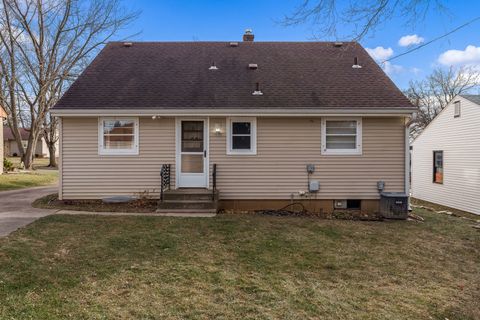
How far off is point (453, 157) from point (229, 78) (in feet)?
41.2

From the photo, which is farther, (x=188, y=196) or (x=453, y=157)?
(x=453, y=157)

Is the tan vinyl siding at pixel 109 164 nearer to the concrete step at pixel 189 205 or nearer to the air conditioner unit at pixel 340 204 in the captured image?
the concrete step at pixel 189 205

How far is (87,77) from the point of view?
10.0 metres

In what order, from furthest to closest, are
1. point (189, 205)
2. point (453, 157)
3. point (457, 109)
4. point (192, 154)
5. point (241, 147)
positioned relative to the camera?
1. point (453, 157)
2. point (457, 109)
3. point (192, 154)
4. point (241, 147)
5. point (189, 205)

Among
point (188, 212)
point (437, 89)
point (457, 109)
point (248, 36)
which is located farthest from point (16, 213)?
point (437, 89)

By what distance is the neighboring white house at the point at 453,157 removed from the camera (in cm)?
1471

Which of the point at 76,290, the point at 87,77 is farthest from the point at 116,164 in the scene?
the point at 76,290

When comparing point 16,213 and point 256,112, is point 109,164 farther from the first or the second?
point 256,112

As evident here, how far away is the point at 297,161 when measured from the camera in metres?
9.10

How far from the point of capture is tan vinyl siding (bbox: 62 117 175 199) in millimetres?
8984

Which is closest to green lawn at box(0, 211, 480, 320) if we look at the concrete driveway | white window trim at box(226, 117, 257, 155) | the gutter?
the concrete driveway

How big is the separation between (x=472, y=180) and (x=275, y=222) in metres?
12.3

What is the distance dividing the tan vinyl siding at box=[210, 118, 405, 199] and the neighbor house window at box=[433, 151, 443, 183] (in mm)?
10510

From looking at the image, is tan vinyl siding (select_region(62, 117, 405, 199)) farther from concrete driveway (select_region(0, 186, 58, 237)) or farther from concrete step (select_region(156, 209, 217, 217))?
concrete driveway (select_region(0, 186, 58, 237))
